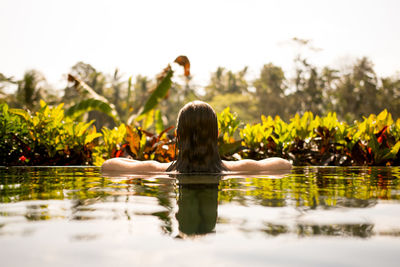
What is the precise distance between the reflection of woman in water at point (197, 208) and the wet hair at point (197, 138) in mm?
1194

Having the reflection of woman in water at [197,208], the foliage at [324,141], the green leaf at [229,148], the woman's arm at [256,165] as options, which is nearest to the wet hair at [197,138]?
the woman's arm at [256,165]

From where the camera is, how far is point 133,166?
5.92 meters

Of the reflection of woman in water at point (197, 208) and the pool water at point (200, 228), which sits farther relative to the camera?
the reflection of woman in water at point (197, 208)

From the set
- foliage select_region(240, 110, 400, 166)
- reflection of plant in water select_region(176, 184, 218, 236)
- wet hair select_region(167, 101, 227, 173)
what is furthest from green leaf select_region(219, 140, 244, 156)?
reflection of plant in water select_region(176, 184, 218, 236)

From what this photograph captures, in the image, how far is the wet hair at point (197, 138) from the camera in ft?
16.0

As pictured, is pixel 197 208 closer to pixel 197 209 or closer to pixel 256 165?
pixel 197 209

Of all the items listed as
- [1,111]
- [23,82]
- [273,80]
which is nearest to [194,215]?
[1,111]

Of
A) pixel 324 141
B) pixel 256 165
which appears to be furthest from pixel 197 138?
pixel 324 141

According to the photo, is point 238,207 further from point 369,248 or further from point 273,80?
point 273,80

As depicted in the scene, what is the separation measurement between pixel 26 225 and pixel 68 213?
34 centimetres

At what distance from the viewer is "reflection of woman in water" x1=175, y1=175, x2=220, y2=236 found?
80.1 inches

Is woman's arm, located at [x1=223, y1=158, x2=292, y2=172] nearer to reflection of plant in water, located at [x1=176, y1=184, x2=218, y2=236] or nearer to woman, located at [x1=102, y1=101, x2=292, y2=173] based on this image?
woman, located at [x1=102, y1=101, x2=292, y2=173]

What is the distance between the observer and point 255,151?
9266 millimetres

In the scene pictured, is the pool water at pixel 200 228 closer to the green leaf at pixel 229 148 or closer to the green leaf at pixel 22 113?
the green leaf at pixel 229 148
